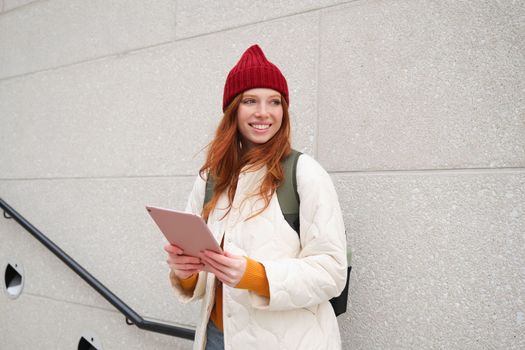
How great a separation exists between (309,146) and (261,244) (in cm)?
74

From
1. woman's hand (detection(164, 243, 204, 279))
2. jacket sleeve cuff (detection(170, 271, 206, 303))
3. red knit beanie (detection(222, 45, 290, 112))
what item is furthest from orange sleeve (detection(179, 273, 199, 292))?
red knit beanie (detection(222, 45, 290, 112))

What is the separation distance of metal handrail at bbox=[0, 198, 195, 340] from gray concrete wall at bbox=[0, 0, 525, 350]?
0.11 meters

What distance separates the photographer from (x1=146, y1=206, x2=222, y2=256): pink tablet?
1081 millimetres

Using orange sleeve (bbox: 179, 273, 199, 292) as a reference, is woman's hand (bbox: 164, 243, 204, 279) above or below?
above

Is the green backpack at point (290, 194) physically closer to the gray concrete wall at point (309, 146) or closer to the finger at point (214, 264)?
the finger at point (214, 264)

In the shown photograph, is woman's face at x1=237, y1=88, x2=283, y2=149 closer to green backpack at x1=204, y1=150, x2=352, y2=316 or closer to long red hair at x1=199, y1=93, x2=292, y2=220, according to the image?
long red hair at x1=199, y1=93, x2=292, y2=220

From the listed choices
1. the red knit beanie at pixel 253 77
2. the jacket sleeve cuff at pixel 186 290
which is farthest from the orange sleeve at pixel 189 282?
the red knit beanie at pixel 253 77

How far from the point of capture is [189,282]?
4.96 ft

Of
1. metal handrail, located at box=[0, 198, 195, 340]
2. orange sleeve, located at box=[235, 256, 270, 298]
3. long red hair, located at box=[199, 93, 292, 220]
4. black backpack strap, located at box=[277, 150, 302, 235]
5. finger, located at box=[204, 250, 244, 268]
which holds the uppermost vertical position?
long red hair, located at box=[199, 93, 292, 220]

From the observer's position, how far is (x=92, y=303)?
2.60 meters

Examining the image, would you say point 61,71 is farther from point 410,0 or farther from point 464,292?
point 464,292

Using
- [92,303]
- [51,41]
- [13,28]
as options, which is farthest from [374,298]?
[13,28]

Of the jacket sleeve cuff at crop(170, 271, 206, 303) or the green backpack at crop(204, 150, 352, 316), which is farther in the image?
the jacket sleeve cuff at crop(170, 271, 206, 303)

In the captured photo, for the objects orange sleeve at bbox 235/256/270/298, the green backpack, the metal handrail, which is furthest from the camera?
the metal handrail
